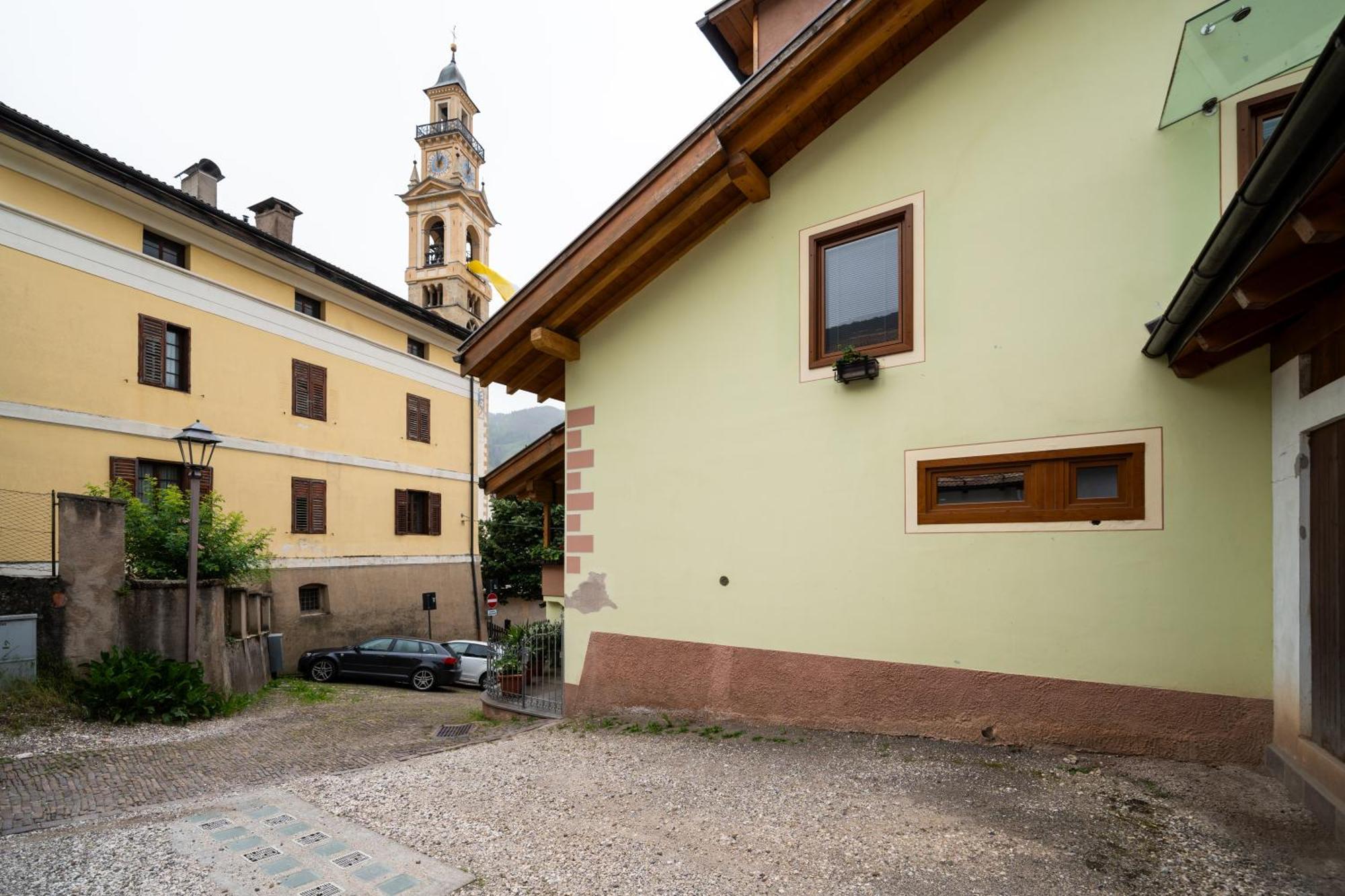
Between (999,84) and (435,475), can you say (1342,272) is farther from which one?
(435,475)

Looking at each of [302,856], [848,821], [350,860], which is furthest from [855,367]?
[302,856]

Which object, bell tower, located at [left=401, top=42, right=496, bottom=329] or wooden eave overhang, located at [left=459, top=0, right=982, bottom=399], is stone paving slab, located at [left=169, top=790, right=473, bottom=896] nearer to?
wooden eave overhang, located at [left=459, top=0, right=982, bottom=399]

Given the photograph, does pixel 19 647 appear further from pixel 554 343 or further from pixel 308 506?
pixel 308 506

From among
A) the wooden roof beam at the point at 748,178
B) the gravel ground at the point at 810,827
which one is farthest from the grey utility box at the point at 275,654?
the wooden roof beam at the point at 748,178

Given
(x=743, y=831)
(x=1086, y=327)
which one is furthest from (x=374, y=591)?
(x=1086, y=327)

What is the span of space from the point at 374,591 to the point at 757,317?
1864cm

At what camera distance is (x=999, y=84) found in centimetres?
637

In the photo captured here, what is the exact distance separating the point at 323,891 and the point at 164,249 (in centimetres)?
1788

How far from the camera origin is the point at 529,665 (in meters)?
9.70

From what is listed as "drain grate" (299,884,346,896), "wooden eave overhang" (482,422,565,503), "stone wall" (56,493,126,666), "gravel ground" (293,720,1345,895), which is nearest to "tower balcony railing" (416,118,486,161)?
"stone wall" (56,493,126,666)

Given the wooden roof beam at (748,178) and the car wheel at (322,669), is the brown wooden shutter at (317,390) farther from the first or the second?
the wooden roof beam at (748,178)

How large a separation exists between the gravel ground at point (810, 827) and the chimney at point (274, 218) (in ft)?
69.0

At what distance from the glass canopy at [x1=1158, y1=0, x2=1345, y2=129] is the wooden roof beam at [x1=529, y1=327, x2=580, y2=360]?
6.25 meters

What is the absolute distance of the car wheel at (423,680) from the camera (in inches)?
693
